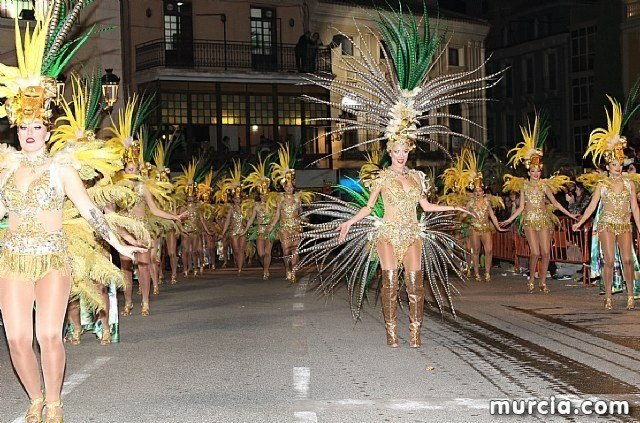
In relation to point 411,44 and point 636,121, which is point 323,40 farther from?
point 411,44

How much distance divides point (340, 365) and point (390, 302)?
65.6 inches

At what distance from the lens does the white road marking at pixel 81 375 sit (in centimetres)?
894

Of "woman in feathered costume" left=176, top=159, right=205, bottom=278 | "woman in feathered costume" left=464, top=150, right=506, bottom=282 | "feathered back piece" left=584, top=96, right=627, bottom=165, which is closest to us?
"feathered back piece" left=584, top=96, right=627, bottom=165

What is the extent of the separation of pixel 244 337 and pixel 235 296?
19.4 feet

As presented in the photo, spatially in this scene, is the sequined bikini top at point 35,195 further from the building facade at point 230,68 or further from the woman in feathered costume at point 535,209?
the building facade at point 230,68

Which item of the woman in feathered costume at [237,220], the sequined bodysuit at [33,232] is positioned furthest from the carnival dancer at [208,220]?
the sequined bodysuit at [33,232]

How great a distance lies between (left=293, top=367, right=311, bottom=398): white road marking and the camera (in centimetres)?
837

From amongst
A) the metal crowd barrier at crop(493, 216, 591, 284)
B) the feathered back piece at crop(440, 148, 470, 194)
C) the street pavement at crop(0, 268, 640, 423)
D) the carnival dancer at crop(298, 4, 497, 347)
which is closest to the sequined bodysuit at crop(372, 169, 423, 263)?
the carnival dancer at crop(298, 4, 497, 347)

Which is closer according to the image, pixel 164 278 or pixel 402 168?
pixel 402 168

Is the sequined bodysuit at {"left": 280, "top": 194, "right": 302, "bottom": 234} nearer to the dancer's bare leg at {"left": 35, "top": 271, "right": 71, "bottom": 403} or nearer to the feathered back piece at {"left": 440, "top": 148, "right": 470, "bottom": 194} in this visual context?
the feathered back piece at {"left": 440, "top": 148, "right": 470, "bottom": 194}

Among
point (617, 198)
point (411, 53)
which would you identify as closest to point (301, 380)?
point (411, 53)

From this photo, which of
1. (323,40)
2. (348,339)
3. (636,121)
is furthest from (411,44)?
(323,40)

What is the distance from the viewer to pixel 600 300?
15859mm

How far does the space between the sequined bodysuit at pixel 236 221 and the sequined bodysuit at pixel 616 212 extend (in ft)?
37.8
